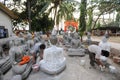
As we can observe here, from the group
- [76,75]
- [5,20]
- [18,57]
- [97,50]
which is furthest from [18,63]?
[5,20]

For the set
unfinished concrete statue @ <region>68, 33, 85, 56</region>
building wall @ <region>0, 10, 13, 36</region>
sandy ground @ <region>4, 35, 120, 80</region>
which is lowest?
sandy ground @ <region>4, 35, 120, 80</region>

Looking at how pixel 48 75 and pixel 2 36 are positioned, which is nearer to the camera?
pixel 48 75

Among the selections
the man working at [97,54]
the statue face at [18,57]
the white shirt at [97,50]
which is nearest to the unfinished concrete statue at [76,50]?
the man working at [97,54]

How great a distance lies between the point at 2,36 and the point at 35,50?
5.42 m

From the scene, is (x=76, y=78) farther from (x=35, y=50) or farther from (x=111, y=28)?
(x=111, y=28)

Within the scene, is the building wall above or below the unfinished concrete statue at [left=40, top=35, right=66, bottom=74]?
above

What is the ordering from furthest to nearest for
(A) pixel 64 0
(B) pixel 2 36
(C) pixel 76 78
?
(A) pixel 64 0 < (B) pixel 2 36 < (C) pixel 76 78

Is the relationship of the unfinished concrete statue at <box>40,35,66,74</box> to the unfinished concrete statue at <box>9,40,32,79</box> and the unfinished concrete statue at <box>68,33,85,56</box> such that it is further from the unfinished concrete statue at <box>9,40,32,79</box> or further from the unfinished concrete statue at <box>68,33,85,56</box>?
the unfinished concrete statue at <box>68,33,85,56</box>

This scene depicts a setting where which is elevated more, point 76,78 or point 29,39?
point 29,39

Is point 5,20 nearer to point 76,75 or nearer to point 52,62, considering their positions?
point 52,62

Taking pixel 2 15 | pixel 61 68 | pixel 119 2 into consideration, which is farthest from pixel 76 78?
pixel 2 15

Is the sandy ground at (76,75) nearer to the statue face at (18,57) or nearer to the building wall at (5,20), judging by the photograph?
the statue face at (18,57)

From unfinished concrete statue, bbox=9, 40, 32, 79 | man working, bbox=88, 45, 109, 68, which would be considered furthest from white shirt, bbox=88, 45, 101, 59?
unfinished concrete statue, bbox=9, 40, 32, 79

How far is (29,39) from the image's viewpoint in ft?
33.9
